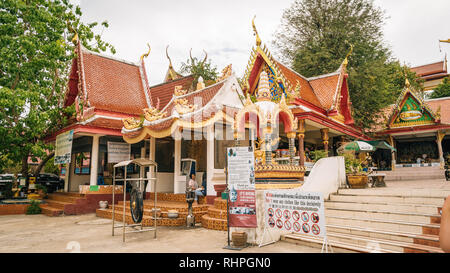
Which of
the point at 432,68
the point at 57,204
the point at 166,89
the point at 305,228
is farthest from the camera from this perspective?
the point at 432,68

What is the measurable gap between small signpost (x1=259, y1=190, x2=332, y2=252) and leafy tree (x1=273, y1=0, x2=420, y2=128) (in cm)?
1380

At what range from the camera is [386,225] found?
570 cm

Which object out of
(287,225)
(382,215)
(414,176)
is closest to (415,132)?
(414,176)

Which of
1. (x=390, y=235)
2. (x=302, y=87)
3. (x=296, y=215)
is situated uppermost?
(x=302, y=87)

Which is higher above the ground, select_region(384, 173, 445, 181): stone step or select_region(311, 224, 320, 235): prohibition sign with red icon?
select_region(384, 173, 445, 181): stone step

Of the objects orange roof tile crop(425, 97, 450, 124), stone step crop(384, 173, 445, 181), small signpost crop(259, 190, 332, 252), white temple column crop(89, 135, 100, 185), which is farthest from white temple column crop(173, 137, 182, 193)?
orange roof tile crop(425, 97, 450, 124)

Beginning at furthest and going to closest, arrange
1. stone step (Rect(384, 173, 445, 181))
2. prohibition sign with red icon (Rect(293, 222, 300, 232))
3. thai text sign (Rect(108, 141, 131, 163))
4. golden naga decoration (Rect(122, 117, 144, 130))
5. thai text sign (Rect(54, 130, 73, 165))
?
stone step (Rect(384, 173, 445, 181)) → thai text sign (Rect(108, 141, 131, 163)) → thai text sign (Rect(54, 130, 73, 165)) → golden naga decoration (Rect(122, 117, 144, 130)) → prohibition sign with red icon (Rect(293, 222, 300, 232))

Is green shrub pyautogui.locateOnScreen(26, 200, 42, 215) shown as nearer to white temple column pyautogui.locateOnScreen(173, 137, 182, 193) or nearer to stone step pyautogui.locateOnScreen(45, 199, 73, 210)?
stone step pyautogui.locateOnScreen(45, 199, 73, 210)

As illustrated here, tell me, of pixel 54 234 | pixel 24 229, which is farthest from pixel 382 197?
pixel 24 229

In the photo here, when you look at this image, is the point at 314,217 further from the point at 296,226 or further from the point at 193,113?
the point at 193,113

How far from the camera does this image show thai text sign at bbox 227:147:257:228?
5.89m

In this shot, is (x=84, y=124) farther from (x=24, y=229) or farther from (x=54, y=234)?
(x=54, y=234)

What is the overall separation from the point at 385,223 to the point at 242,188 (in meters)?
2.92

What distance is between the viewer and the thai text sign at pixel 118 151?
13.4 m
